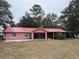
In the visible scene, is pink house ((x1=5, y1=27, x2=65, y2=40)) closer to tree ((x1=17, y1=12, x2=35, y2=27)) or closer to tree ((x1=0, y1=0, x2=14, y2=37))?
tree ((x1=0, y1=0, x2=14, y2=37))

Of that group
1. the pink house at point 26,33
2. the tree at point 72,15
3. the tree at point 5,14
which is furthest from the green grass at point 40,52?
the tree at point 72,15

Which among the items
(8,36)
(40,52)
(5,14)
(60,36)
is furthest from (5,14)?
(40,52)

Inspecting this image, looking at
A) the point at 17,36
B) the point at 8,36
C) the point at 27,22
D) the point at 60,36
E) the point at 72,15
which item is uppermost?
the point at 72,15

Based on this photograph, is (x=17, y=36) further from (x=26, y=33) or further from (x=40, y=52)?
(x=40, y=52)

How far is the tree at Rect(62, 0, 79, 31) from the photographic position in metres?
51.0

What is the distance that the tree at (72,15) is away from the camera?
5103cm

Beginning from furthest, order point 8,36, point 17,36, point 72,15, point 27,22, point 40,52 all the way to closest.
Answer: point 27,22, point 72,15, point 17,36, point 8,36, point 40,52

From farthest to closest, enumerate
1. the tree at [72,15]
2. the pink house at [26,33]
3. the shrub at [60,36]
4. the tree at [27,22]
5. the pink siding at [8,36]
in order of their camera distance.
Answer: the tree at [27,22], the tree at [72,15], the shrub at [60,36], the pink house at [26,33], the pink siding at [8,36]

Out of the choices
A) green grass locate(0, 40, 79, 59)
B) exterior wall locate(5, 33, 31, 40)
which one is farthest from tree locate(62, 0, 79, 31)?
green grass locate(0, 40, 79, 59)

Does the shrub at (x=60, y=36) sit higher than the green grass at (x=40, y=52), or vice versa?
the green grass at (x=40, y=52)

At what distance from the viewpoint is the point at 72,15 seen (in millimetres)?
52344

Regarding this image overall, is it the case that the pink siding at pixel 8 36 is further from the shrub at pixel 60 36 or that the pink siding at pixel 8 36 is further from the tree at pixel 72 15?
the tree at pixel 72 15

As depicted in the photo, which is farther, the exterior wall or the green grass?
the exterior wall

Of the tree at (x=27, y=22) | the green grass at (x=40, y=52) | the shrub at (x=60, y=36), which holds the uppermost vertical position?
the tree at (x=27, y=22)
